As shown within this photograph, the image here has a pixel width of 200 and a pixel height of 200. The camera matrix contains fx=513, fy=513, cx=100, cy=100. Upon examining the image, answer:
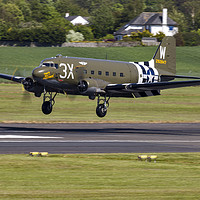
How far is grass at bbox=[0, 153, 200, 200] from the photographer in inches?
802

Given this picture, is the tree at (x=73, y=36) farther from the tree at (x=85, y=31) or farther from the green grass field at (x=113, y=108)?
the green grass field at (x=113, y=108)

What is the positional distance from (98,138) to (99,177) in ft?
52.4

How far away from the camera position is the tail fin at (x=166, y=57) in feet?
174

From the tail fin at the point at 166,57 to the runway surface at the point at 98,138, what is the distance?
6215mm

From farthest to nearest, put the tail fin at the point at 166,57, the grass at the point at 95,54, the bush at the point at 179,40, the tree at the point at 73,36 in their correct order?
the bush at the point at 179,40
the tree at the point at 73,36
the grass at the point at 95,54
the tail fin at the point at 166,57

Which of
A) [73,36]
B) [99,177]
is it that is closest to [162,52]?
→ [99,177]

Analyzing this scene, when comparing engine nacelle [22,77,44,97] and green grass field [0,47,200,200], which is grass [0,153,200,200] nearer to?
green grass field [0,47,200,200]

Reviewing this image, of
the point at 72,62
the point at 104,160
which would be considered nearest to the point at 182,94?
the point at 72,62

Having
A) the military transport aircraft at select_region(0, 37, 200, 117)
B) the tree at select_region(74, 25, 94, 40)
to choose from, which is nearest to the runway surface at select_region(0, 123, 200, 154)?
the military transport aircraft at select_region(0, 37, 200, 117)

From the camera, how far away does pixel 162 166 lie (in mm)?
27078

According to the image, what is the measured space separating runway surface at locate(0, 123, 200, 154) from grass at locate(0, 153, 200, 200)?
3302 mm

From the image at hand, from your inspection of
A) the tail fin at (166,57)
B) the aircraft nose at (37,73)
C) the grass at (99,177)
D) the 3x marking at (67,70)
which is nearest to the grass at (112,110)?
the 3x marking at (67,70)

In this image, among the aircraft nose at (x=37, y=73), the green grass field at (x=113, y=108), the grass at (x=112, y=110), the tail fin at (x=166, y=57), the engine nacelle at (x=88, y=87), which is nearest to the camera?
the aircraft nose at (x=37, y=73)

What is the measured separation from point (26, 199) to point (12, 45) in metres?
147
